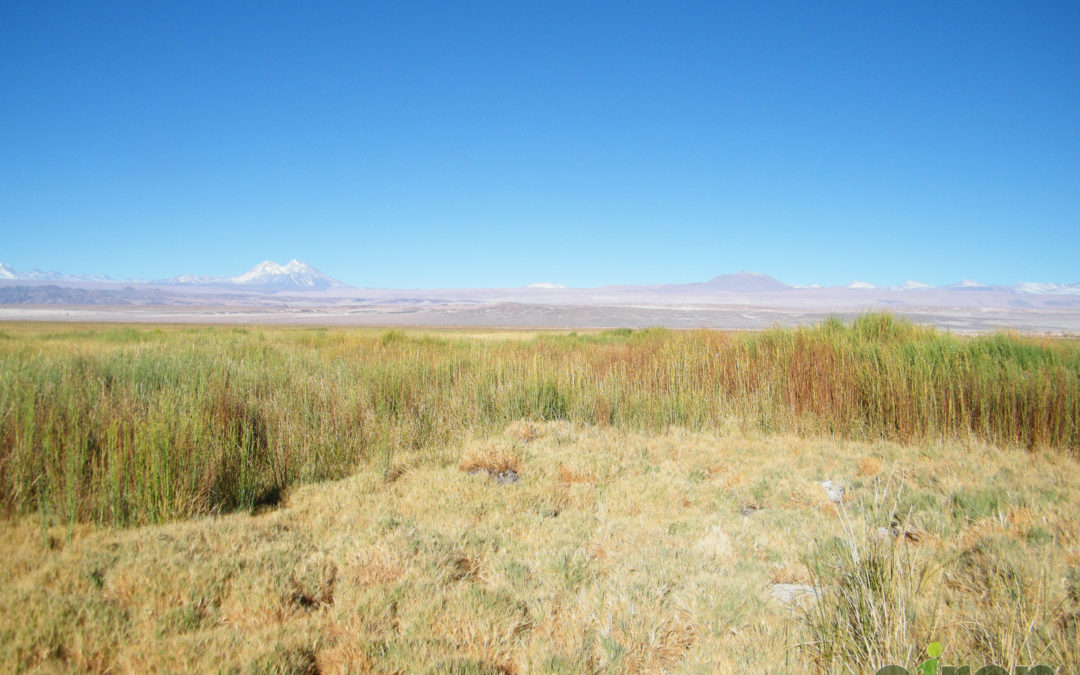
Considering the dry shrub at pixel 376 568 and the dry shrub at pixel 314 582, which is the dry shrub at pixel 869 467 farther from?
the dry shrub at pixel 314 582

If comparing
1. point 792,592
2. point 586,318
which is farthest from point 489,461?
point 586,318

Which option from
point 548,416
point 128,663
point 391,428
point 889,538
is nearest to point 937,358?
point 548,416

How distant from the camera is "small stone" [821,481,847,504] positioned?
5102 mm

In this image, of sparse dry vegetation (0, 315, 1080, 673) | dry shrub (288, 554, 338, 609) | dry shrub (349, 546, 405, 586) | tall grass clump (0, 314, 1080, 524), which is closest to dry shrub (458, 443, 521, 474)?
sparse dry vegetation (0, 315, 1080, 673)

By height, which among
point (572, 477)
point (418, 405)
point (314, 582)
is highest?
point (418, 405)

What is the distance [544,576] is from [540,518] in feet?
3.45

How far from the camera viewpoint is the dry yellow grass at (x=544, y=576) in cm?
259

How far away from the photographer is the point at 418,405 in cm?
809

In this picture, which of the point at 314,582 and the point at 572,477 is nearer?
the point at 314,582

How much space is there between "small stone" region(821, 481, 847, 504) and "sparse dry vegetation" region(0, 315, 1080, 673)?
0.28ft

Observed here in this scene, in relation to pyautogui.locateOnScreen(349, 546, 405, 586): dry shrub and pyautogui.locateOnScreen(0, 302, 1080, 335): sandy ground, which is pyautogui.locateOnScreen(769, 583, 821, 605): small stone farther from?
pyautogui.locateOnScreen(0, 302, 1080, 335): sandy ground

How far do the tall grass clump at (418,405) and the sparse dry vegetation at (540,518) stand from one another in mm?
49

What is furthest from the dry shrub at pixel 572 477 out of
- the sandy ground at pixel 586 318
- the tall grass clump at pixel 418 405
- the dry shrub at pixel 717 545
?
the sandy ground at pixel 586 318

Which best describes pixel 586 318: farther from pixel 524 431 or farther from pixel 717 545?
pixel 717 545
